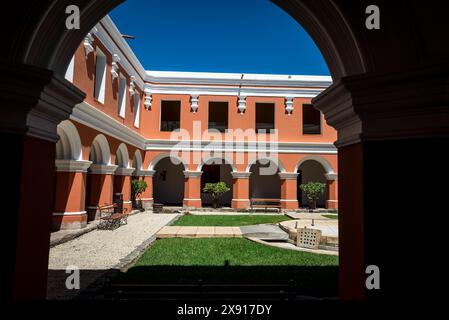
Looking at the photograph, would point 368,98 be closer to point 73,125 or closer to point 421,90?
point 421,90

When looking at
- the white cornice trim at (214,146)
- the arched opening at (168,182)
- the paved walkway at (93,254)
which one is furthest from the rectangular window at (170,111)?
the paved walkway at (93,254)

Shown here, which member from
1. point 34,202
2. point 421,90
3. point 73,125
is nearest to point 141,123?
point 73,125

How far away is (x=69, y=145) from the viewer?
9.02 m

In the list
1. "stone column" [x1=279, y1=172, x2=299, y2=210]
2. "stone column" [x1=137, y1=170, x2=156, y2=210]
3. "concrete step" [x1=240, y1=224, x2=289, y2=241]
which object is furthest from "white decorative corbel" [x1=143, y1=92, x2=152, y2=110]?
"concrete step" [x1=240, y1=224, x2=289, y2=241]

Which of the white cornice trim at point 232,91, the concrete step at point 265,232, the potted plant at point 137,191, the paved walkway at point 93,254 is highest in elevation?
the white cornice trim at point 232,91

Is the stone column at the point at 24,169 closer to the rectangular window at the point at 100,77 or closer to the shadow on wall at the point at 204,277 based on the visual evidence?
the shadow on wall at the point at 204,277

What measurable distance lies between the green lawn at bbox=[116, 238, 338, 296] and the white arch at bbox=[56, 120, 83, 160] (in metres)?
3.87

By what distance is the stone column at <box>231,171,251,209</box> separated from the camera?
16.4 metres

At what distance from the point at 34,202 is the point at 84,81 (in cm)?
837

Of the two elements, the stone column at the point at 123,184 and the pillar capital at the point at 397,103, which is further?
the stone column at the point at 123,184

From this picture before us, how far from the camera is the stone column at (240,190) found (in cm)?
1636

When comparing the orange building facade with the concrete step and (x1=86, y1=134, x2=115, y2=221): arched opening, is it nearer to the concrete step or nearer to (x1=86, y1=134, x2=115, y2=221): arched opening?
(x1=86, y1=134, x2=115, y2=221): arched opening

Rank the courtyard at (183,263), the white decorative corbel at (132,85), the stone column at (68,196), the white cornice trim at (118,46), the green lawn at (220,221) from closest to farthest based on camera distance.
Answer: the courtyard at (183,263) < the stone column at (68,196) < the white cornice trim at (118,46) < the green lawn at (220,221) < the white decorative corbel at (132,85)

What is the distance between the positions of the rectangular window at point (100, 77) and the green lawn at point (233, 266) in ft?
20.9
